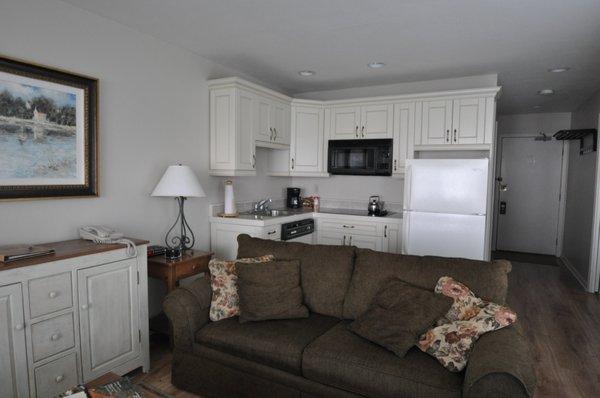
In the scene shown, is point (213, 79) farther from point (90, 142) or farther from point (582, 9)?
point (582, 9)

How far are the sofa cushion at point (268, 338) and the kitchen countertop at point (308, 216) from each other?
144 centimetres

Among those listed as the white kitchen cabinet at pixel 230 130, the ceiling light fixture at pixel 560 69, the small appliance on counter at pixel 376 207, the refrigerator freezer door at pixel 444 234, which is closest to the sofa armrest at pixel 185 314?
the white kitchen cabinet at pixel 230 130

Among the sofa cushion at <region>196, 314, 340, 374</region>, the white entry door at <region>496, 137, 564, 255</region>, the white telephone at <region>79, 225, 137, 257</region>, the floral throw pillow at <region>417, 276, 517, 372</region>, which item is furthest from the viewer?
the white entry door at <region>496, 137, 564, 255</region>

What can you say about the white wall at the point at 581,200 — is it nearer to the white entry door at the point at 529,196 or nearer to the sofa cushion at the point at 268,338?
the white entry door at the point at 529,196

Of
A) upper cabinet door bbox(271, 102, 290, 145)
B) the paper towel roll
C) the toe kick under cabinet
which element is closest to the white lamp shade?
the toe kick under cabinet

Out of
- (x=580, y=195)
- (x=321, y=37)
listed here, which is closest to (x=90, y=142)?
(x=321, y=37)

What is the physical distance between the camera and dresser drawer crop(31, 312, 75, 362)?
1.99 meters

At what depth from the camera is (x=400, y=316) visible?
6.72 feet

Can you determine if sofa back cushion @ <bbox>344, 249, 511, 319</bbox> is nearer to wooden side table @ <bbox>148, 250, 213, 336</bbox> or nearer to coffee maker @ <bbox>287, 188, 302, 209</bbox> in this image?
wooden side table @ <bbox>148, 250, 213, 336</bbox>

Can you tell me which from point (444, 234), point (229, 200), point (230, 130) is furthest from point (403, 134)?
point (229, 200)

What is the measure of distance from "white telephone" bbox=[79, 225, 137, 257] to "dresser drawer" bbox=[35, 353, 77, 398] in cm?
66

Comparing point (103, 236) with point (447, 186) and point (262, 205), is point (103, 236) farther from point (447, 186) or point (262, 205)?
point (447, 186)

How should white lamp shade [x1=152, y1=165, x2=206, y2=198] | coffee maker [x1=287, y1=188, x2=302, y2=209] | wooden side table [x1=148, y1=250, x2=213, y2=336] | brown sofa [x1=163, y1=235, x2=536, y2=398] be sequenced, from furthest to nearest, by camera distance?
coffee maker [x1=287, y1=188, x2=302, y2=209] < white lamp shade [x1=152, y1=165, x2=206, y2=198] < wooden side table [x1=148, y1=250, x2=213, y2=336] < brown sofa [x1=163, y1=235, x2=536, y2=398]

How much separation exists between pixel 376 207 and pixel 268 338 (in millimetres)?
2818
